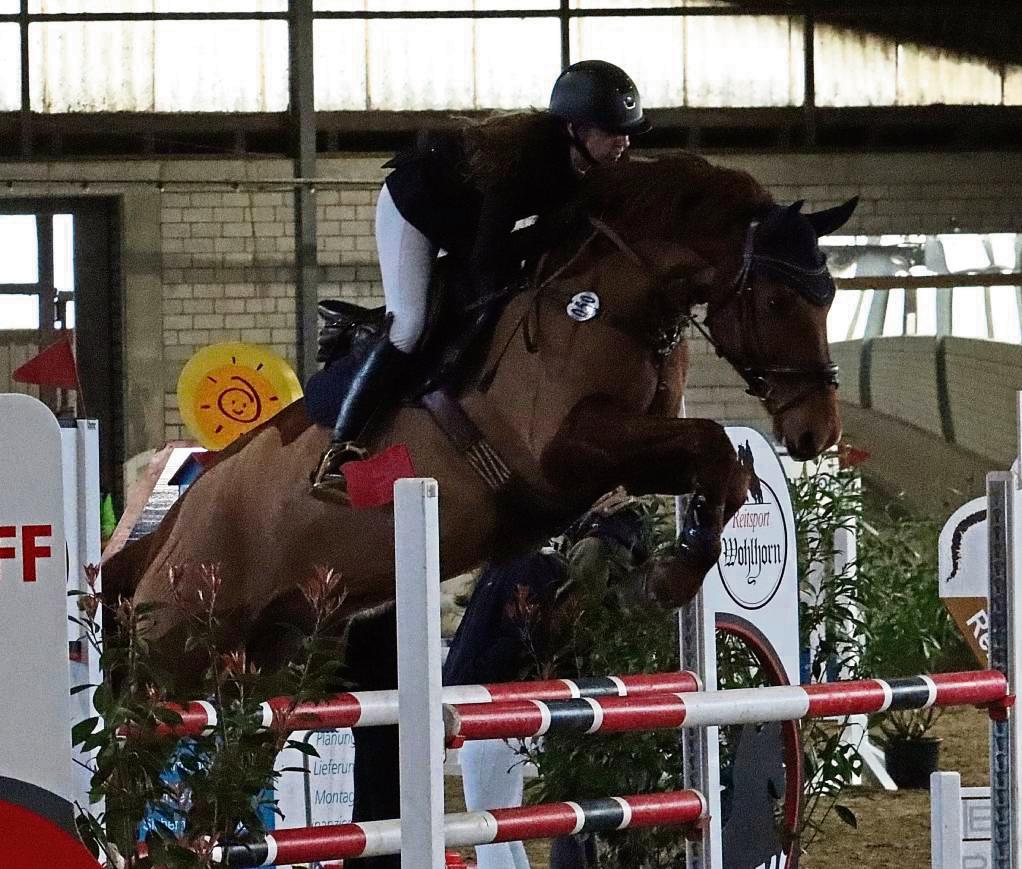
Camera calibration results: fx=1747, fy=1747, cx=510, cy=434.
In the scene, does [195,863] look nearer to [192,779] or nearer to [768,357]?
[192,779]

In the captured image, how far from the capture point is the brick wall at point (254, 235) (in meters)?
9.16

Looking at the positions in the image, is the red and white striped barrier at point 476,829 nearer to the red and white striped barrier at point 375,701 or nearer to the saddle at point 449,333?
the red and white striped barrier at point 375,701

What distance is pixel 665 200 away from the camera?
9.37 feet

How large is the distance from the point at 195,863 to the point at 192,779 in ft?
0.39

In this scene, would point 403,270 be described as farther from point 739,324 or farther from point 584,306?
point 739,324

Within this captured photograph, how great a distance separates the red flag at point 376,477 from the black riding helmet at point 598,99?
1015 millimetres

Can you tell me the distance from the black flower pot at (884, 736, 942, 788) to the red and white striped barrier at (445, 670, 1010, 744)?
332 centimetres

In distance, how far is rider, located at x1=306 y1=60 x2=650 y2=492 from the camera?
2.79 meters

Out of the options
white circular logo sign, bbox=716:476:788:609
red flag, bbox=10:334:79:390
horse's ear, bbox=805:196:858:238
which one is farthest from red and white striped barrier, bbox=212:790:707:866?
red flag, bbox=10:334:79:390

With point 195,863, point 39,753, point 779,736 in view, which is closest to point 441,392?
point 779,736

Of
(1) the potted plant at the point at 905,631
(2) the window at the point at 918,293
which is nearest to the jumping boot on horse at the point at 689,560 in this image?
(1) the potted plant at the point at 905,631

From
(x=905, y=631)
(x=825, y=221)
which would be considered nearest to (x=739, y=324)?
(x=825, y=221)

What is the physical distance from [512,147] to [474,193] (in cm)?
12

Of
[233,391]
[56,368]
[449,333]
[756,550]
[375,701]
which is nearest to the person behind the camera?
[375,701]
